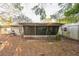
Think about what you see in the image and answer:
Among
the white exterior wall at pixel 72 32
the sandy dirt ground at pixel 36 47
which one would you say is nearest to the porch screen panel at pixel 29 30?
the sandy dirt ground at pixel 36 47

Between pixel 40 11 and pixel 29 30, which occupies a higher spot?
pixel 40 11

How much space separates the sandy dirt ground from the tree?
295 mm

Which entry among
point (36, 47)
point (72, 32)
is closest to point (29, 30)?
point (36, 47)

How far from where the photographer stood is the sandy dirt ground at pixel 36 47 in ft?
8.18

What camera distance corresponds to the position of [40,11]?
2.51 m

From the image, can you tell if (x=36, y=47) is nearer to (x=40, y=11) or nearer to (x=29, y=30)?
(x=29, y=30)

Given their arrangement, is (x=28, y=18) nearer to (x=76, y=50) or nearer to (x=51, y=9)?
(x=51, y=9)

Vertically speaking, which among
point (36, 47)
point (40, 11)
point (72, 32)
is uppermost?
point (40, 11)

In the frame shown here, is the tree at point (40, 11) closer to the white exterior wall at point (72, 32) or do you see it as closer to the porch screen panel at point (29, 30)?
the porch screen panel at point (29, 30)

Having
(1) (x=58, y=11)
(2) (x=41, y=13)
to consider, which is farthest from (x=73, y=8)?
(2) (x=41, y=13)

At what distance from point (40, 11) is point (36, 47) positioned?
17.3 inches

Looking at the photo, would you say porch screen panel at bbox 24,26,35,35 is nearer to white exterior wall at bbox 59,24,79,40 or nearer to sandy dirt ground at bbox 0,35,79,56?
sandy dirt ground at bbox 0,35,79,56

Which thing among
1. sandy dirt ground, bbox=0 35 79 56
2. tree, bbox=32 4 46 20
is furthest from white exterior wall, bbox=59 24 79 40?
tree, bbox=32 4 46 20

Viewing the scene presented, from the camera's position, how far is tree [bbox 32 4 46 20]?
2.50 meters
